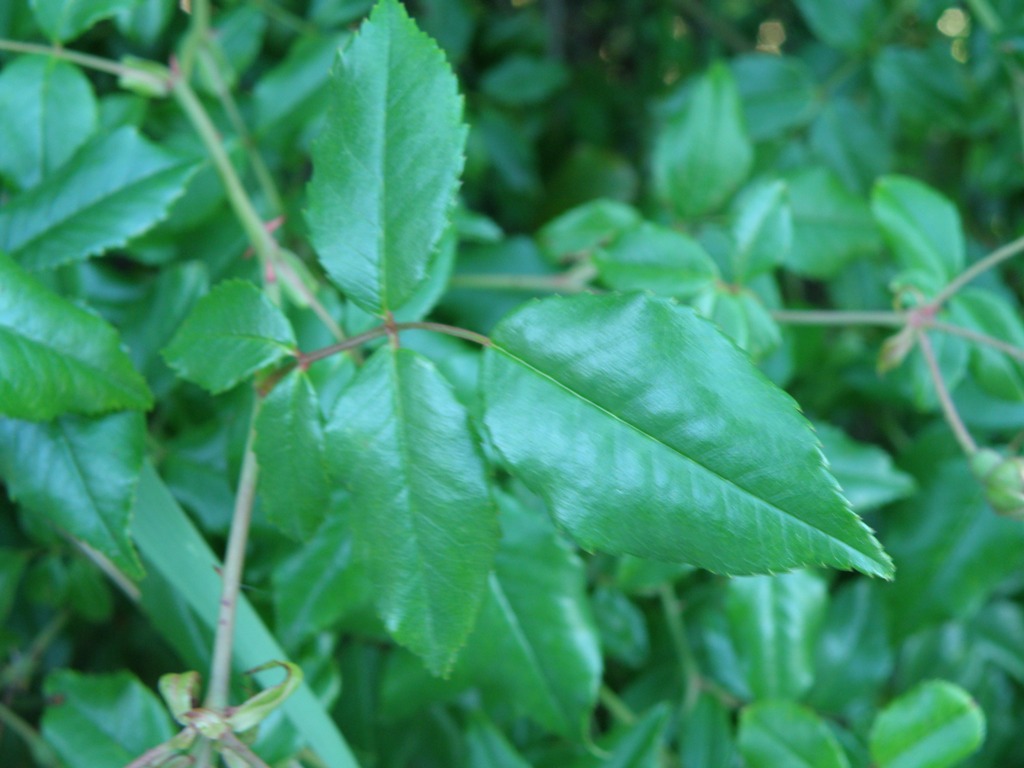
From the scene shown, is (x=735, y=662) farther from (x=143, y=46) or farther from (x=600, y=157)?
(x=143, y=46)

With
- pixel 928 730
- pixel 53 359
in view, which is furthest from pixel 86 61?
pixel 928 730

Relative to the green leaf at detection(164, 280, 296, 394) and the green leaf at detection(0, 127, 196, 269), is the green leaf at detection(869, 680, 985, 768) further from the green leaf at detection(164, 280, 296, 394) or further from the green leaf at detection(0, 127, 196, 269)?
the green leaf at detection(0, 127, 196, 269)

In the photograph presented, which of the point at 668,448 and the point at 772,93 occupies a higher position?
the point at 772,93

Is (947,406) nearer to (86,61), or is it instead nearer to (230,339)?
(230,339)

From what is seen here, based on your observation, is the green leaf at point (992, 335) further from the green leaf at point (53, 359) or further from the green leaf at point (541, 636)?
the green leaf at point (53, 359)

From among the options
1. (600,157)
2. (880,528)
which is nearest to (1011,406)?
(880,528)

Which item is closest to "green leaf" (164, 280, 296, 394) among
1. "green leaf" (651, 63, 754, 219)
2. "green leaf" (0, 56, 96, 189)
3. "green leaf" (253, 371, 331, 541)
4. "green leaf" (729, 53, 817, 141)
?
"green leaf" (253, 371, 331, 541)
